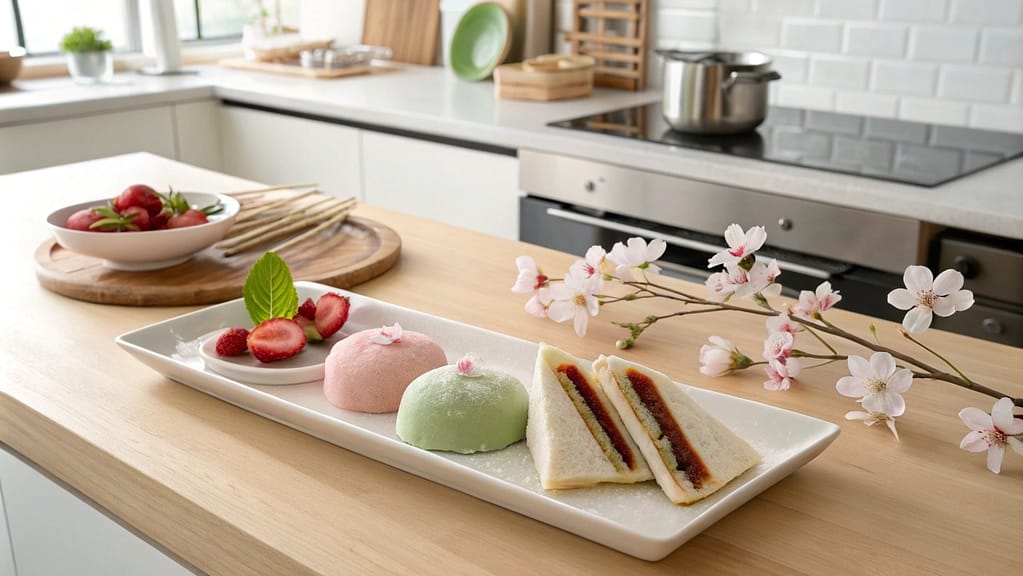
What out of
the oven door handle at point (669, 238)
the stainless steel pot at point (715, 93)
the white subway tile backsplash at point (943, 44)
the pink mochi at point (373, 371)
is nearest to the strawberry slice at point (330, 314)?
the pink mochi at point (373, 371)

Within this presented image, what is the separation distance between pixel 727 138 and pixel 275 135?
1489 millimetres

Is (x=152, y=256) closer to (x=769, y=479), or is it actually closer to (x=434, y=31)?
(x=769, y=479)

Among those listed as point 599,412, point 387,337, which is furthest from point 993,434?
point 387,337

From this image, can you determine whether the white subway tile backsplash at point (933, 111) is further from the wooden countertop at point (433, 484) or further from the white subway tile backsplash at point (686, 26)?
the wooden countertop at point (433, 484)

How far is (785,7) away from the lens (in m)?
2.90

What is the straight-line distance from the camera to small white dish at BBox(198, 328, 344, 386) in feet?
3.70

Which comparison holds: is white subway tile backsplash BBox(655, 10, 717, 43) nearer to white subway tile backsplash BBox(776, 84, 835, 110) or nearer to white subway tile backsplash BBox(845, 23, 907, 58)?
white subway tile backsplash BBox(776, 84, 835, 110)

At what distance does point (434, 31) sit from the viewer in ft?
12.4

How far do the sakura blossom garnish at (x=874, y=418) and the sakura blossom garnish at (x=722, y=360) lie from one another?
145 mm

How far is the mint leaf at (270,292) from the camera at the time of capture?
1214 millimetres

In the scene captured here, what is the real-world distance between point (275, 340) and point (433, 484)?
31cm

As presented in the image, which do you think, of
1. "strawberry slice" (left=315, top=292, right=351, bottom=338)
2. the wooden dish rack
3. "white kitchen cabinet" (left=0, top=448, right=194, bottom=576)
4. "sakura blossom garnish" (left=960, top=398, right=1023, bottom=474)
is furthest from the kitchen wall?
"white kitchen cabinet" (left=0, top=448, right=194, bottom=576)

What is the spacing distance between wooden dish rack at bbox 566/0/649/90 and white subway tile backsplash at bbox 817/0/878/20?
1.80ft

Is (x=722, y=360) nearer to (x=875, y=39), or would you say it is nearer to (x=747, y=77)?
(x=747, y=77)
